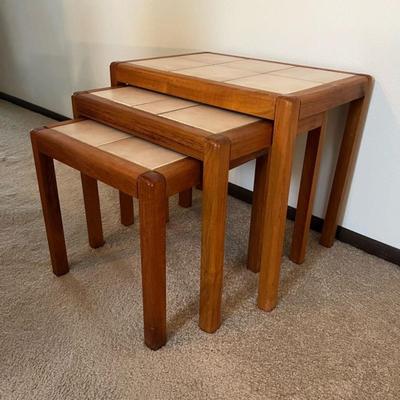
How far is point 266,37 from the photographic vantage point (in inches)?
51.8

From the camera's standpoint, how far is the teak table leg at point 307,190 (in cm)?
107

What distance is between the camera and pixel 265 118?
918mm

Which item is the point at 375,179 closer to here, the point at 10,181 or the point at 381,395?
the point at 381,395

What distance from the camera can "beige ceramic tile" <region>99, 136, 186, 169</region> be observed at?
857mm

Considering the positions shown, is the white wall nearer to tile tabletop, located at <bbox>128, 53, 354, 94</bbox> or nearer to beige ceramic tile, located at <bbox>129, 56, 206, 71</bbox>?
tile tabletop, located at <bbox>128, 53, 354, 94</bbox>

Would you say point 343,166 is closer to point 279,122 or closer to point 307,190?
point 307,190

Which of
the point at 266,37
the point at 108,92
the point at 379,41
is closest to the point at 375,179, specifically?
the point at 379,41

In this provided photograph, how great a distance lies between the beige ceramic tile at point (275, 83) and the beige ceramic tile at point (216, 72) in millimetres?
42

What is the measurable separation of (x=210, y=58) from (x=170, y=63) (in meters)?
0.17

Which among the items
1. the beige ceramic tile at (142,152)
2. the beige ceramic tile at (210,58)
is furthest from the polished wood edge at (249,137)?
the beige ceramic tile at (210,58)

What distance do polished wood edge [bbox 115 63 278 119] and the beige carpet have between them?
1.63ft

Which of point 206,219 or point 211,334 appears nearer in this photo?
point 206,219

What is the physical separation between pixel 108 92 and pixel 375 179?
81 cm

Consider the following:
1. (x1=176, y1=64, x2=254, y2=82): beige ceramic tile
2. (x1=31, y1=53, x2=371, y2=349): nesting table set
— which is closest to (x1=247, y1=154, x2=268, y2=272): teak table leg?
(x1=31, y1=53, x2=371, y2=349): nesting table set
